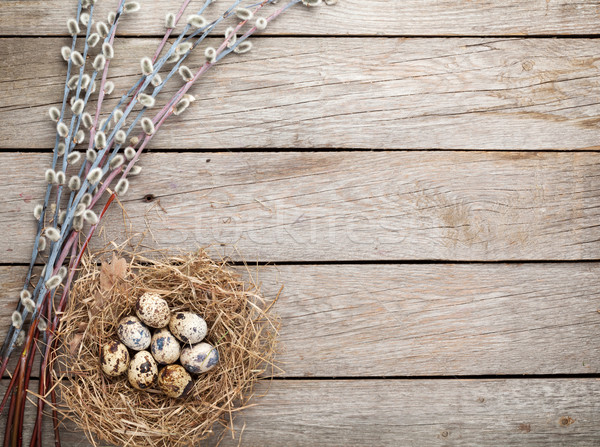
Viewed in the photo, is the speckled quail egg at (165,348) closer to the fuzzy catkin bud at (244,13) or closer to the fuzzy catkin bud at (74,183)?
the fuzzy catkin bud at (74,183)

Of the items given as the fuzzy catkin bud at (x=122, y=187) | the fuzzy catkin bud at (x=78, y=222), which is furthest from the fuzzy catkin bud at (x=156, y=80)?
the fuzzy catkin bud at (x=78, y=222)

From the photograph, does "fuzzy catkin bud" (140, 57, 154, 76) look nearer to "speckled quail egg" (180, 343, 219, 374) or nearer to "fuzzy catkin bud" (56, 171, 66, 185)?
"fuzzy catkin bud" (56, 171, 66, 185)

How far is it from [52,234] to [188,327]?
34 centimetres

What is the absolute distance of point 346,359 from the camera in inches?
42.1

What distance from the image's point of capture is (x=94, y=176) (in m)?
0.97

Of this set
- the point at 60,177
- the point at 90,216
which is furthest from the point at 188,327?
the point at 60,177

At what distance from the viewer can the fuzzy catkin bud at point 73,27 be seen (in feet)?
3.29

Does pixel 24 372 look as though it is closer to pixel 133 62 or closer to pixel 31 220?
pixel 31 220

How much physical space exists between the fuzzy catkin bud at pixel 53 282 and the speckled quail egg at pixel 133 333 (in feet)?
0.51

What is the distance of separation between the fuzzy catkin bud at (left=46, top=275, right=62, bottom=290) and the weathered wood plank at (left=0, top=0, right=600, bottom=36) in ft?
1.80

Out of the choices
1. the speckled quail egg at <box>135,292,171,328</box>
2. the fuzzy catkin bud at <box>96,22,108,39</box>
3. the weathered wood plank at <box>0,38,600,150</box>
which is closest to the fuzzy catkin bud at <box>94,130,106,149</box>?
the weathered wood plank at <box>0,38,600,150</box>

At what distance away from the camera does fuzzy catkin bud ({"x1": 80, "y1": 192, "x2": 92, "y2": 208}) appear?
0.99m

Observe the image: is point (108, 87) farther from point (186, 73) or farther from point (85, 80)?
point (186, 73)

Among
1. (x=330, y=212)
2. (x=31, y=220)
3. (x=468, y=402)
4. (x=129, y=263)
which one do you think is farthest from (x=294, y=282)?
(x=31, y=220)
